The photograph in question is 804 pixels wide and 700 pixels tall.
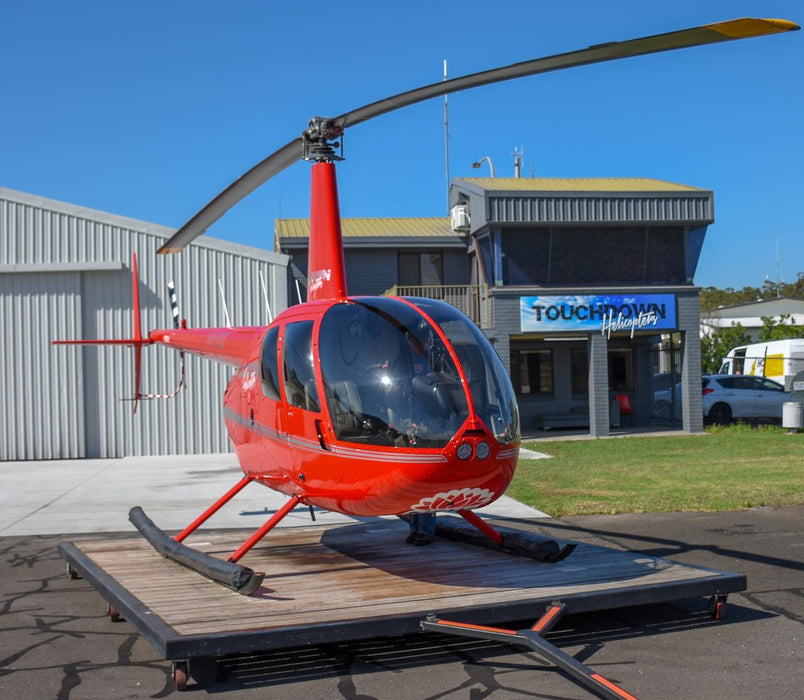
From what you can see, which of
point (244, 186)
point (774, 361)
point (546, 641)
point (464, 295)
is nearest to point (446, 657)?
point (546, 641)

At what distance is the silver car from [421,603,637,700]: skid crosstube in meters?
20.8

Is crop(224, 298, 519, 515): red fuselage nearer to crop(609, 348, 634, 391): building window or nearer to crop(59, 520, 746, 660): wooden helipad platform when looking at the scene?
crop(59, 520, 746, 660): wooden helipad platform

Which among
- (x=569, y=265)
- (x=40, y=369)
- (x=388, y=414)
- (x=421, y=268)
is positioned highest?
(x=421, y=268)

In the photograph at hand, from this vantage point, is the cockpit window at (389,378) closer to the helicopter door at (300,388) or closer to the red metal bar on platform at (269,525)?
the helicopter door at (300,388)

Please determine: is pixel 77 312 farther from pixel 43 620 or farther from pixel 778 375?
pixel 778 375

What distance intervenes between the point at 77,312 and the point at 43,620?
13850mm

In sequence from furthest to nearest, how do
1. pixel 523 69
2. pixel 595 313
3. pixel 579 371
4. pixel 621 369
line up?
pixel 621 369 → pixel 579 371 → pixel 595 313 → pixel 523 69

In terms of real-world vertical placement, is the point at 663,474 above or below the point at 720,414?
below

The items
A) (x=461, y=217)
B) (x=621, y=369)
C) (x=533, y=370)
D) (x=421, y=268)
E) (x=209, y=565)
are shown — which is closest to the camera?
(x=209, y=565)

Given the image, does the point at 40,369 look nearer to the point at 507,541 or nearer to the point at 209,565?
the point at 209,565

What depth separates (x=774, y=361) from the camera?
3009 cm

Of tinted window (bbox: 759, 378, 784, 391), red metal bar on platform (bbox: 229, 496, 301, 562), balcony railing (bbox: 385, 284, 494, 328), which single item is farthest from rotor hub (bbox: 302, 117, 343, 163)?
tinted window (bbox: 759, 378, 784, 391)

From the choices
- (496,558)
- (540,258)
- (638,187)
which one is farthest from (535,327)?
(496,558)

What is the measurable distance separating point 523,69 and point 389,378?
2.10m
